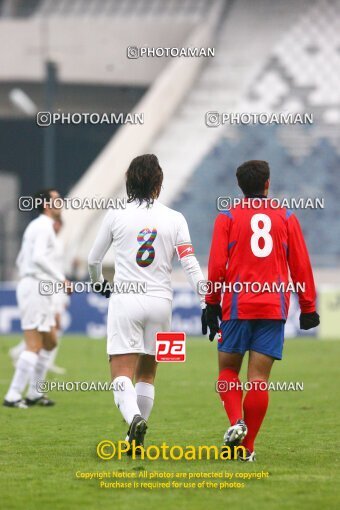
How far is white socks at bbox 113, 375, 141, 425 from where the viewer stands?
26.0 feet

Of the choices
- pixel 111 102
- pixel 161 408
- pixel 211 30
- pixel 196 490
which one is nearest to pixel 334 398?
pixel 161 408

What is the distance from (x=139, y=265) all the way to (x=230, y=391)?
1.05m

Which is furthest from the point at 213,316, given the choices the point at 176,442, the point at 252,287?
the point at 176,442

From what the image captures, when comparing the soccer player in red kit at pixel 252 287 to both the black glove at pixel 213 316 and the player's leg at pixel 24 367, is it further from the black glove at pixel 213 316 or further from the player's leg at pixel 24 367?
the player's leg at pixel 24 367

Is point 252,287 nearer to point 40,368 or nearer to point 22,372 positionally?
point 22,372

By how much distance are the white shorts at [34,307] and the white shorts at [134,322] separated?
4.39m

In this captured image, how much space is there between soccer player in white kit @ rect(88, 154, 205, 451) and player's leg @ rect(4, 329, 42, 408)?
13.7 feet

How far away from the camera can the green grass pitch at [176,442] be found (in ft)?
21.4

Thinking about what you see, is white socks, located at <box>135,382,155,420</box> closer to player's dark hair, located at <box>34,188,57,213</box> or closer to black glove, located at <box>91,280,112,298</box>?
black glove, located at <box>91,280,112,298</box>

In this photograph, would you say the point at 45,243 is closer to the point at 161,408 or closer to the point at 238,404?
the point at 161,408

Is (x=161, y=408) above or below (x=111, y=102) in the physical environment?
below

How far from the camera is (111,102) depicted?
4391 centimetres

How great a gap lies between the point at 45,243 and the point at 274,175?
2328cm

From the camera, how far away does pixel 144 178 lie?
8.20 m
